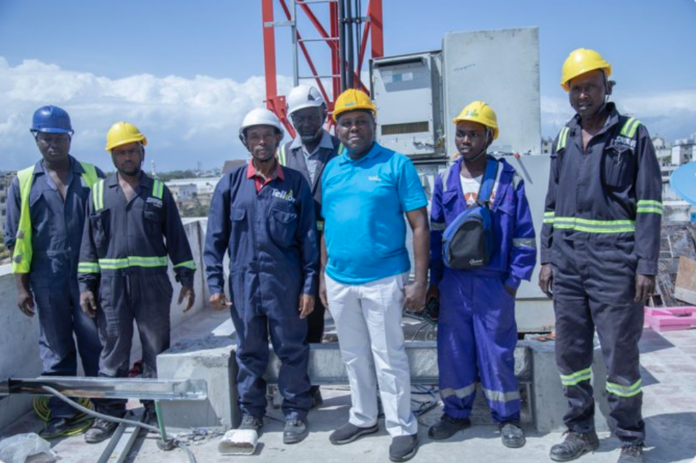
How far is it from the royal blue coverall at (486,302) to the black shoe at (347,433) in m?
0.57

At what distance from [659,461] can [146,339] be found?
3.25 m

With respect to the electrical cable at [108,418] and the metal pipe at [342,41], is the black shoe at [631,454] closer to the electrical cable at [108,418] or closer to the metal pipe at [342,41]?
the electrical cable at [108,418]

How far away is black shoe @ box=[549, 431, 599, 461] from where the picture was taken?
3.21 m

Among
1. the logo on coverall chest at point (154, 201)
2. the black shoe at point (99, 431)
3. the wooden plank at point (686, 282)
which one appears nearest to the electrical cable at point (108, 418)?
the black shoe at point (99, 431)

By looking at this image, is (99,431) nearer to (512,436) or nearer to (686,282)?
(512,436)

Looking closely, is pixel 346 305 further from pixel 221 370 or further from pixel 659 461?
pixel 659 461

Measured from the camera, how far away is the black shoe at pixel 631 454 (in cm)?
311

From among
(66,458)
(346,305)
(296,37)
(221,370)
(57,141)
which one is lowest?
(66,458)

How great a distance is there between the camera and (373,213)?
323 centimetres

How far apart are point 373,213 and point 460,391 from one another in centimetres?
126

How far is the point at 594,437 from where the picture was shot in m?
3.33

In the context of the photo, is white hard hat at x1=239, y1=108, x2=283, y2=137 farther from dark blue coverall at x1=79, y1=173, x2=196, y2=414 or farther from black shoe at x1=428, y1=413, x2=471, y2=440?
black shoe at x1=428, y1=413, x2=471, y2=440

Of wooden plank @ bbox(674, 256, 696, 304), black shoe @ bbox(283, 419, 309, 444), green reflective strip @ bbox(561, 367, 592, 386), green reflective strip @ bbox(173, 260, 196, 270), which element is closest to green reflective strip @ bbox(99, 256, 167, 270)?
green reflective strip @ bbox(173, 260, 196, 270)

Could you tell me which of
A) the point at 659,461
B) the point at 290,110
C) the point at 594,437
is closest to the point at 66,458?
the point at 290,110
